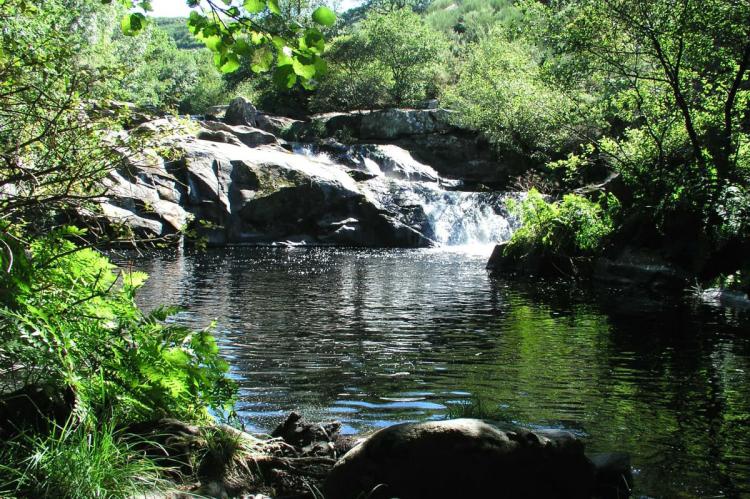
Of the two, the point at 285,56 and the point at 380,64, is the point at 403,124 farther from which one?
the point at 285,56

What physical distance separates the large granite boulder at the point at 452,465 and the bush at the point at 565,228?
1485 centimetres

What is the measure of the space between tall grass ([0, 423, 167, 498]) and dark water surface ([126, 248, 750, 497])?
99.0 inches

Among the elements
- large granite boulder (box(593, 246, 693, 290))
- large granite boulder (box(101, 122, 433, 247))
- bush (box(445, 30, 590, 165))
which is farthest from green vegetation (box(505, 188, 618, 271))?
bush (box(445, 30, 590, 165))

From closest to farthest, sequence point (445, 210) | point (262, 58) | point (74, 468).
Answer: point (262, 58), point (74, 468), point (445, 210)

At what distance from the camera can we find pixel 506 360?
9078mm

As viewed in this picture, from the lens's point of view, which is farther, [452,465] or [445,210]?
[445,210]

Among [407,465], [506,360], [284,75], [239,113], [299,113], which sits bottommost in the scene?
[506,360]

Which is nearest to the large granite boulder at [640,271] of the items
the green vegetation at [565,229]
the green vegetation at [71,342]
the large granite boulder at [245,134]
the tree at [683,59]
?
the green vegetation at [565,229]

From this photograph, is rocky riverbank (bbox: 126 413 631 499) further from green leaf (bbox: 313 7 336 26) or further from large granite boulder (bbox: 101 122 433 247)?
large granite boulder (bbox: 101 122 433 247)

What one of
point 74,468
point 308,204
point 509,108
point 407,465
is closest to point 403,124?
point 509,108

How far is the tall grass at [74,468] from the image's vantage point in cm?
326

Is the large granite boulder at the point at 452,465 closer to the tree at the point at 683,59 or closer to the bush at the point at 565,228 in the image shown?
the tree at the point at 683,59

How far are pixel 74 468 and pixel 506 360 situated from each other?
6685 mm

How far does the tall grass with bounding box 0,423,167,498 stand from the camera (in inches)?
128
